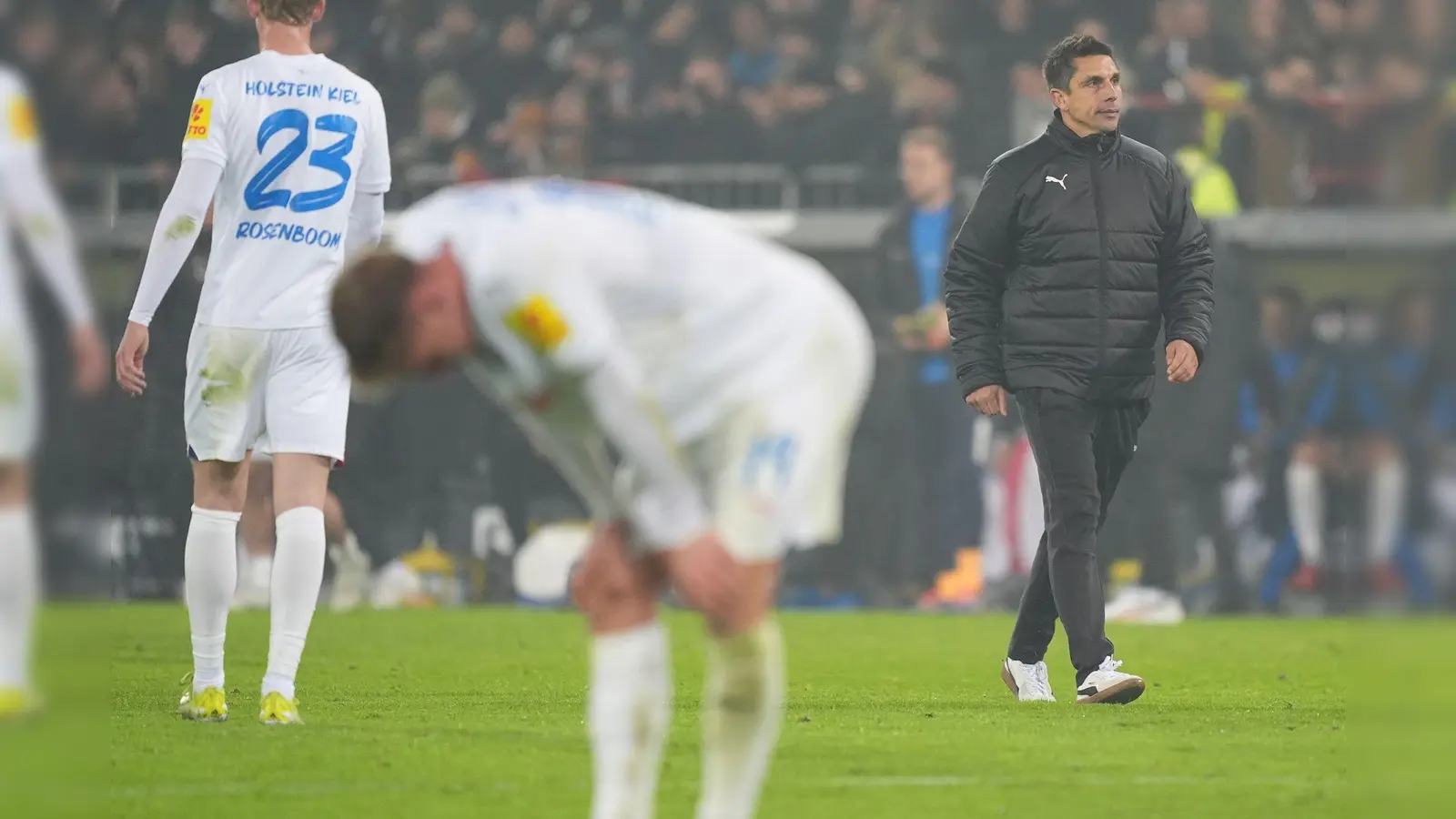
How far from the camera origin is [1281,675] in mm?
9805

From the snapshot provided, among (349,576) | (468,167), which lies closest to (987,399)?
(349,576)

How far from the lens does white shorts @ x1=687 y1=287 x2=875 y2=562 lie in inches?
185

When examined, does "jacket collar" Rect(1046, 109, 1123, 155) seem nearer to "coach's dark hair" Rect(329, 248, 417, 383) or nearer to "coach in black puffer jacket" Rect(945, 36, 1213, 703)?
"coach in black puffer jacket" Rect(945, 36, 1213, 703)

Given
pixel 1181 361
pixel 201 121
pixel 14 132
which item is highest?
pixel 201 121

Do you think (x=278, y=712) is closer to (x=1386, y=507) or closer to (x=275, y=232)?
(x=275, y=232)

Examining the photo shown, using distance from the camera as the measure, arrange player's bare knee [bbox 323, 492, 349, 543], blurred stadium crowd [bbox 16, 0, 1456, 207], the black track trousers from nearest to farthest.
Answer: the black track trousers
player's bare knee [bbox 323, 492, 349, 543]
blurred stadium crowd [bbox 16, 0, 1456, 207]

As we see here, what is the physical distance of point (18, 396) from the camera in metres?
4.05

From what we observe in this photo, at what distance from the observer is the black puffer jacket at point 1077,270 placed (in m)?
8.37

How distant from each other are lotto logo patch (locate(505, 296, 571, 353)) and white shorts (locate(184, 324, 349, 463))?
11.1 ft

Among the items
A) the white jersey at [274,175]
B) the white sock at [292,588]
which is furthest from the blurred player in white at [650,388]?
the white jersey at [274,175]

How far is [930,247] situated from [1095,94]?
5745 mm

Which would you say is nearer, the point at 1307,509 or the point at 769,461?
the point at 769,461

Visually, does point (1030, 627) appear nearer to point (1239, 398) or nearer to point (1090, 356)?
point (1090, 356)

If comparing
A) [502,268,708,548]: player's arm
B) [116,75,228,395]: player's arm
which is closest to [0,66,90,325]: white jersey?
[502,268,708,548]: player's arm
